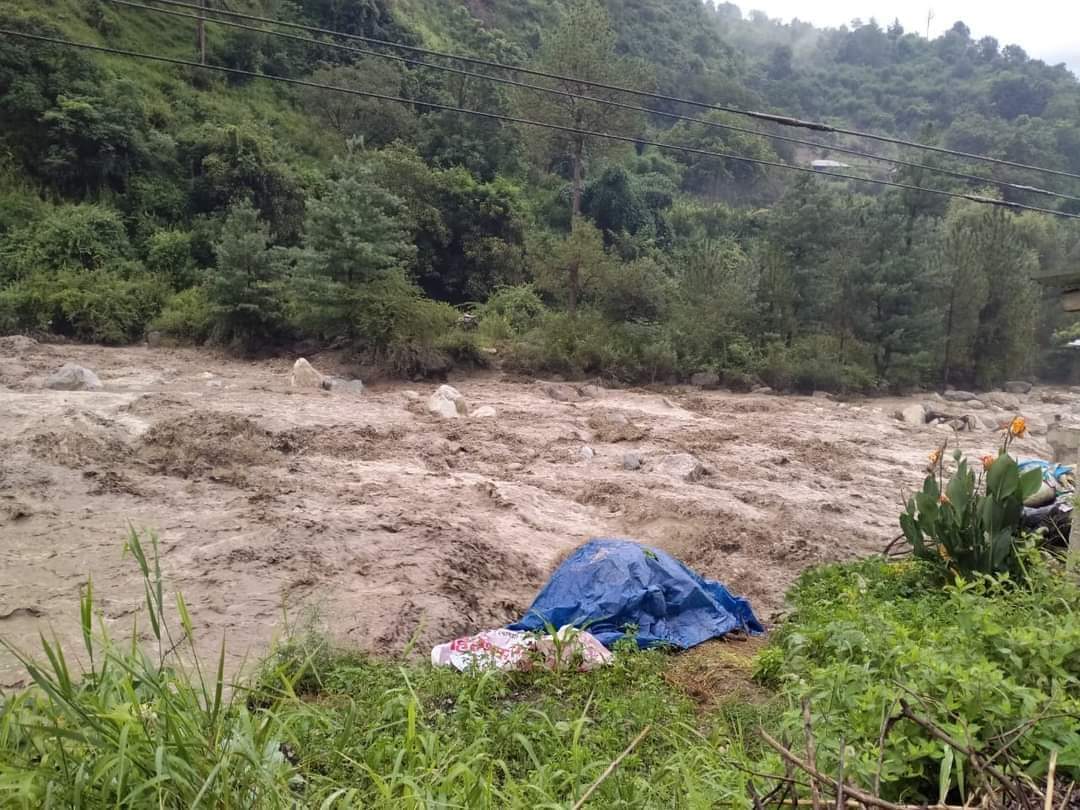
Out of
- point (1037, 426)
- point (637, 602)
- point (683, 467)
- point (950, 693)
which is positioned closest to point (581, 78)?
point (1037, 426)

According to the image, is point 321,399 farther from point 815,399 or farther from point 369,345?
point 815,399

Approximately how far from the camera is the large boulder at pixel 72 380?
11062 millimetres

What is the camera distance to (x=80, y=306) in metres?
16.2

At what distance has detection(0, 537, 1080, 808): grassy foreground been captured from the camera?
1.70 metres

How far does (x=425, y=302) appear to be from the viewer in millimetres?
15562

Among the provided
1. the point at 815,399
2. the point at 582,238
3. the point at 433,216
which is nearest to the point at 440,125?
the point at 433,216

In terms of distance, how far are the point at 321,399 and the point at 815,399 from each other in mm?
11866

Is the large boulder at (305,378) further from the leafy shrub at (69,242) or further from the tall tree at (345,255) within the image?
the leafy shrub at (69,242)

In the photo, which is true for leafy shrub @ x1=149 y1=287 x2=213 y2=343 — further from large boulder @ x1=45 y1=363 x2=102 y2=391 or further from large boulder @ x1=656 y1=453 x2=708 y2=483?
large boulder @ x1=656 y1=453 x2=708 y2=483

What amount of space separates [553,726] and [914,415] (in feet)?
48.7

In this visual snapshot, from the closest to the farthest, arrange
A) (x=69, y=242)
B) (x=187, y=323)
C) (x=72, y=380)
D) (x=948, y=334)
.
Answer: (x=72, y=380)
(x=187, y=323)
(x=69, y=242)
(x=948, y=334)

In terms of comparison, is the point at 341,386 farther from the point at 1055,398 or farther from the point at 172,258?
the point at 1055,398

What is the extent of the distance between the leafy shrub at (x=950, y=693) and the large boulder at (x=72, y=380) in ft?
37.7

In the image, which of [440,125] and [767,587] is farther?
[440,125]
